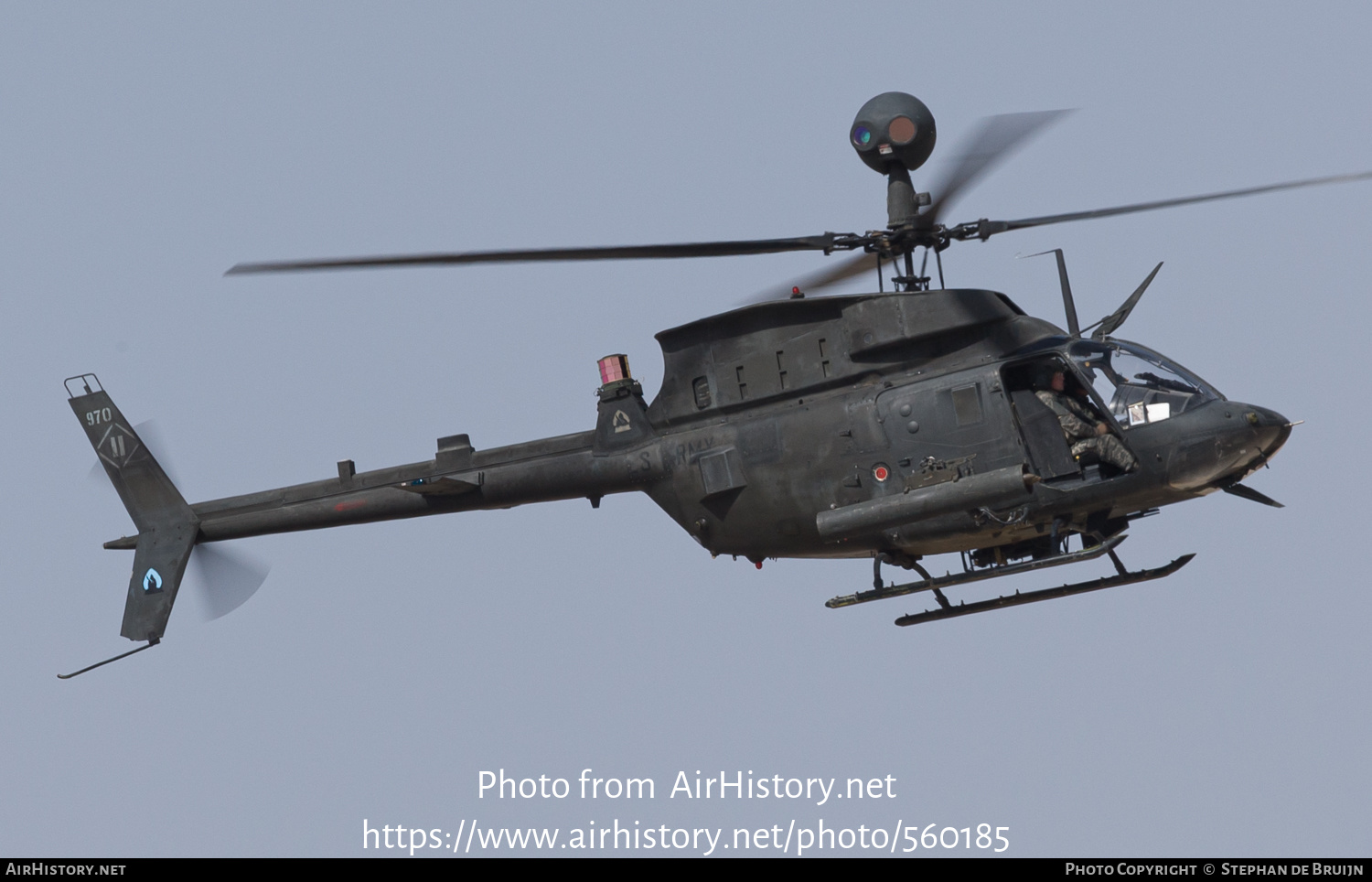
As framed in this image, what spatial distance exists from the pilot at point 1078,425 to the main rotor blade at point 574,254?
2113mm

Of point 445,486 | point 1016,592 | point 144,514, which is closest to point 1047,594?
point 1016,592

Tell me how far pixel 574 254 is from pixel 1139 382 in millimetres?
4662

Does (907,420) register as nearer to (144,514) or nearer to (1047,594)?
(1047,594)

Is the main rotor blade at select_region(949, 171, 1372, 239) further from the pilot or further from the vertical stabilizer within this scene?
the vertical stabilizer

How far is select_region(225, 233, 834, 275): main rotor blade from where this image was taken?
13.3 meters

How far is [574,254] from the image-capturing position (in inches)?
538

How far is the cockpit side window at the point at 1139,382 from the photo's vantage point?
1375 cm

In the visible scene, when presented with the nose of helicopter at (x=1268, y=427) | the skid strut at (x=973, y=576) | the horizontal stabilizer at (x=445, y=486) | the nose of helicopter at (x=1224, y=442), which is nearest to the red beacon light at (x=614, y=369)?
the horizontal stabilizer at (x=445, y=486)

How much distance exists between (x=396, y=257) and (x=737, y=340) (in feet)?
10.6

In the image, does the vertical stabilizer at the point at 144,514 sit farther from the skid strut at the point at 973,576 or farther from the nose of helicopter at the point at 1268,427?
the nose of helicopter at the point at 1268,427

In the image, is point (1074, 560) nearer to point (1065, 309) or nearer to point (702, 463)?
point (1065, 309)

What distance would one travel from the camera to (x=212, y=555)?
58.1ft

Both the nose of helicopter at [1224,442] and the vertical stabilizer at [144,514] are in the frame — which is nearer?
the nose of helicopter at [1224,442]

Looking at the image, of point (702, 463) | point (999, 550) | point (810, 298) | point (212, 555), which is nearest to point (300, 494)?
point (212, 555)
